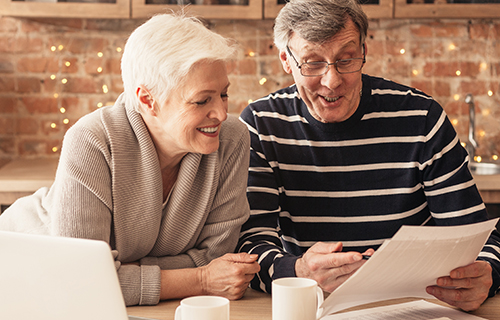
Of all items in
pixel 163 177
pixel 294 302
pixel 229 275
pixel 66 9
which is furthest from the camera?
pixel 66 9

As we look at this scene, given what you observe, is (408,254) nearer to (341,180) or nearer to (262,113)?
(341,180)

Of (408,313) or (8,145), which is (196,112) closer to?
(408,313)

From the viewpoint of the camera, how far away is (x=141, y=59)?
47.4 inches

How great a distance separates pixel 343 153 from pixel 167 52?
24.4 inches

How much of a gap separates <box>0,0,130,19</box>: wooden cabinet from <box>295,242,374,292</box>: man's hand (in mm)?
1850

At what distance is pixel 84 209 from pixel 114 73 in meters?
1.88

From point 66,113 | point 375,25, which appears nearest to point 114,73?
point 66,113

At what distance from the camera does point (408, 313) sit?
105 cm

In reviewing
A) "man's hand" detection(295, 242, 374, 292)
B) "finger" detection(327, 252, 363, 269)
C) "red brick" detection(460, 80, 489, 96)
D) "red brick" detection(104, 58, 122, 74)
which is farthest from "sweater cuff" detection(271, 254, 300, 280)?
"red brick" detection(460, 80, 489, 96)

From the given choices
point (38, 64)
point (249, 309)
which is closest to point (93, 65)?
point (38, 64)

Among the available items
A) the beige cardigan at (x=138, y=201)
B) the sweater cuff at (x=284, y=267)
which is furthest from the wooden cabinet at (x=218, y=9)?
the sweater cuff at (x=284, y=267)

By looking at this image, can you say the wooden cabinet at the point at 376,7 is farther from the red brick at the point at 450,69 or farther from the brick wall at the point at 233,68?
the red brick at the point at 450,69

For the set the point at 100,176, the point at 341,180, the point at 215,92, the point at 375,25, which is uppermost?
the point at 375,25

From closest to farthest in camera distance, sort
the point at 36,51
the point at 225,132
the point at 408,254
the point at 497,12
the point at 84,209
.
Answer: the point at 408,254 → the point at 84,209 → the point at 225,132 → the point at 497,12 → the point at 36,51
